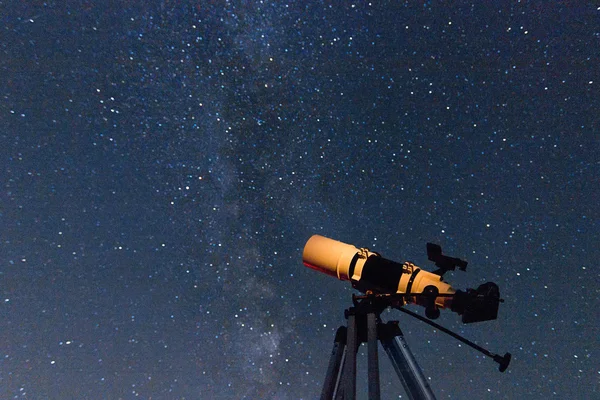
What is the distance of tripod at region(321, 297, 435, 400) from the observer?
76.6 inches

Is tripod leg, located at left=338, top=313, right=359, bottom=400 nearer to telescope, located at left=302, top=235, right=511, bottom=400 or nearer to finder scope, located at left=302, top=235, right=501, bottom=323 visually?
telescope, located at left=302, top=235, right=511, bottom=400

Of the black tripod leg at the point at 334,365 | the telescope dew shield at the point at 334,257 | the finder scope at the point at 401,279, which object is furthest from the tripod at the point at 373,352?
the telescope dew shield at the point at 334,257

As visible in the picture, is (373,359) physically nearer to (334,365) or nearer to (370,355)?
(370,355)

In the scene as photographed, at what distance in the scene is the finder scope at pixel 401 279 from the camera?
96.1 inches

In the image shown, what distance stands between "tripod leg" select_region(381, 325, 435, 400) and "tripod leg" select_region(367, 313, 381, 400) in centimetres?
16

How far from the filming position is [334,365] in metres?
2.24

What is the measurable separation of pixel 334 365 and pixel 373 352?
31 cm

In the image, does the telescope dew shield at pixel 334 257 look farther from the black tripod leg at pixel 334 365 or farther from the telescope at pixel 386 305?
the black tripod leg at pixel 334 365

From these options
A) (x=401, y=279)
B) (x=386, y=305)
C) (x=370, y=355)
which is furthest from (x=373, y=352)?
(x=401, y=279)

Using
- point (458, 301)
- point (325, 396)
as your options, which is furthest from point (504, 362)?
point (325, 396)

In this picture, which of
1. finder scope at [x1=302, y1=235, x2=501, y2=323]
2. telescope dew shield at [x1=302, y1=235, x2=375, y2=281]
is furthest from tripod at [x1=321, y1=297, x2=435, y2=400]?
telescope dew shield at [x1=302, y1=235, x2=375, y2=281]

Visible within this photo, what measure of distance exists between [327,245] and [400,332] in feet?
3.92

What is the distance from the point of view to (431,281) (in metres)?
2.78

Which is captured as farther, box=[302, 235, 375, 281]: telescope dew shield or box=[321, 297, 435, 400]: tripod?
box=[302, 235, 375, 281]: telescope dew shield
